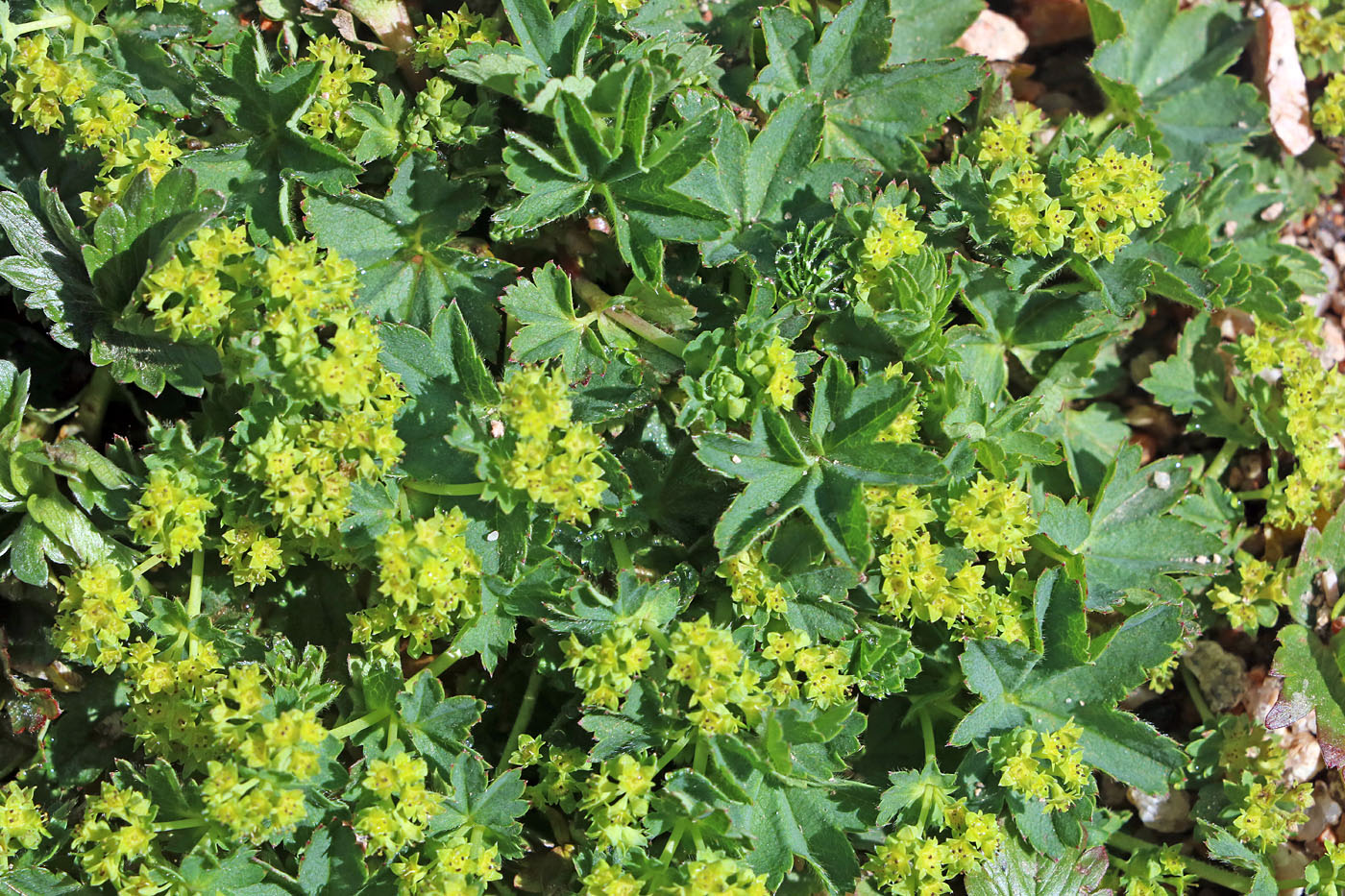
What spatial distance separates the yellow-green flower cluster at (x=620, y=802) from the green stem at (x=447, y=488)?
895 millimetres

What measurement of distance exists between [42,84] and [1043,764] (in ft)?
12.7

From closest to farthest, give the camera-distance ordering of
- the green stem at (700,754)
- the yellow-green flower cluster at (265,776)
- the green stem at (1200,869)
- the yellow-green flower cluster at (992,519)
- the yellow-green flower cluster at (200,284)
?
1. the yellow-green flower cluster at (265,776)
2. the yellow-green flower cluster at (200,284)
3. the green stem at (700,754)
4. the yellow-green flower cluster at (992,519)
5. the green stem at (1200,869)

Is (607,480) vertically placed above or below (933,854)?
above

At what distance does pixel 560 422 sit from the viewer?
2.96 meters

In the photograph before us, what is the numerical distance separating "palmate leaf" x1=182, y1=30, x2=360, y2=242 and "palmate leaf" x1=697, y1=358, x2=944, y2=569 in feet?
5.23

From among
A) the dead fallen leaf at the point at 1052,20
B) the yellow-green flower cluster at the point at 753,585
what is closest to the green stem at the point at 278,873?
the yellow-green flower cluster at the point at 753,585

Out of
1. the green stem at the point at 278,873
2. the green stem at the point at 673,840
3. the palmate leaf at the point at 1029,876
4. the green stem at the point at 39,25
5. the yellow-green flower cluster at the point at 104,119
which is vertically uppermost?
the green stem at the point at 39,25

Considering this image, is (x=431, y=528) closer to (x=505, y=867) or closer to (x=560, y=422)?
(x=560, y=422)

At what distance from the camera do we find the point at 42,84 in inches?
133

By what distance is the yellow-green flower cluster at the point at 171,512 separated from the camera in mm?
3145

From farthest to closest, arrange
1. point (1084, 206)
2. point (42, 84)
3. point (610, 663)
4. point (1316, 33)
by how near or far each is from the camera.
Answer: point (1316, 33), point (1084, 206), point (42, 84), point (610, 663)

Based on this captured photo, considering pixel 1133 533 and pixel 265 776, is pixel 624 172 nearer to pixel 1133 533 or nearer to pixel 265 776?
pixel 265 776

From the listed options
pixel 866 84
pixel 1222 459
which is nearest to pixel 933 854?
pixel 1222 459

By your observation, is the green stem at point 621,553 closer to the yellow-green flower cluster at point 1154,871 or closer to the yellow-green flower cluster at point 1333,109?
the yellow-green flower cluster at point 1154,871
